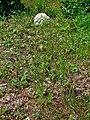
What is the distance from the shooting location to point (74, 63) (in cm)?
628

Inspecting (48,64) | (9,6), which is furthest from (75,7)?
(48,64)

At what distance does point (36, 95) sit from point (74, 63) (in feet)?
4.16

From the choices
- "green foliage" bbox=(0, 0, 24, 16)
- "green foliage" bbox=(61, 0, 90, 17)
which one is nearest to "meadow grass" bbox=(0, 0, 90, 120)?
"green foliage" bbox=(61, 0, 90, 17)

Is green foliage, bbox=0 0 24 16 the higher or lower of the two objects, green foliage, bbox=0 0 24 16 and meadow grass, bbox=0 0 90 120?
the higher

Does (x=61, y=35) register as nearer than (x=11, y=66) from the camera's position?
No

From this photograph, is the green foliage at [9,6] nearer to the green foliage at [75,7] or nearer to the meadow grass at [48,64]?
the meadow grass at [48,64]

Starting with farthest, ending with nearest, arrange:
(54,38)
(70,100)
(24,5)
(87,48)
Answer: (24,5) < (54,38) < (87,48) < (70,100)

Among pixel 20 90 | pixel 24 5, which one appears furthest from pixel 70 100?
pixel 24 5

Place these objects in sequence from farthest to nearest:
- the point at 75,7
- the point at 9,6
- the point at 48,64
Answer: the point at 9,6 < the point at 75,7 < the point at 48,64

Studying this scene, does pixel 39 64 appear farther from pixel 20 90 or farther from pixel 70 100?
pixel 70 100

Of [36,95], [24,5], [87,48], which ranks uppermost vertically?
[24,5]

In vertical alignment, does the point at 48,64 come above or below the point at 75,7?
below

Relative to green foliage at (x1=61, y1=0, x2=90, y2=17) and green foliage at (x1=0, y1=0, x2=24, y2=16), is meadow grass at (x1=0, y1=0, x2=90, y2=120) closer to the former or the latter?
green foliage at (x1=61, y1=0, x2=90, y2=17)

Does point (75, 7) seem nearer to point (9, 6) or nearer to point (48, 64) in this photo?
point (9, 6)
